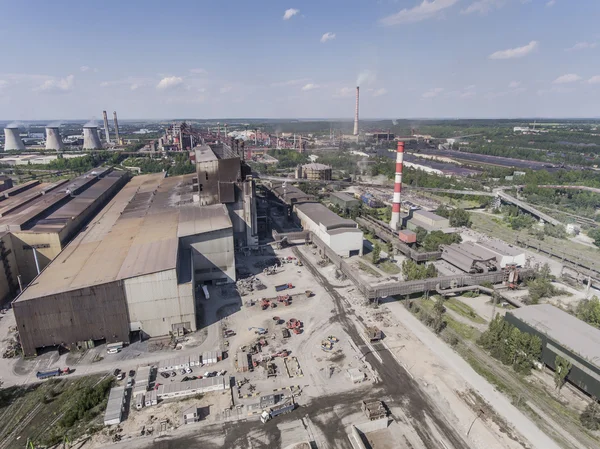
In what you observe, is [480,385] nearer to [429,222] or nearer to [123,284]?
[123,284]

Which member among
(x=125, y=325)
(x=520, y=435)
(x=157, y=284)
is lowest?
(x=520, y=435)

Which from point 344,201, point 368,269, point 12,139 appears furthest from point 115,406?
point 12,139

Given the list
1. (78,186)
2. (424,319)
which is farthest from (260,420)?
(78,186)

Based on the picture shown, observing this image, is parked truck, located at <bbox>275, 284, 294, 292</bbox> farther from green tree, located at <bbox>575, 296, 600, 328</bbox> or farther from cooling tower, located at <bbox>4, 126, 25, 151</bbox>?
cooling tower, located at <bbox>4, 126, 25, 151</bbox>

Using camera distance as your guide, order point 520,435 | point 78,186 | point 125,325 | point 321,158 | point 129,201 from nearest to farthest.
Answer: point 520,435
point 125,325
point 129,201
point 78,186
point 321,158

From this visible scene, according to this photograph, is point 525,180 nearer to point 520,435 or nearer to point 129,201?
point 520,435

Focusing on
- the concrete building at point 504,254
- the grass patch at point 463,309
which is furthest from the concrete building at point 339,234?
the concrete building at point 504,254

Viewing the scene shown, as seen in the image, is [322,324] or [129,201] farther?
[129,201]
